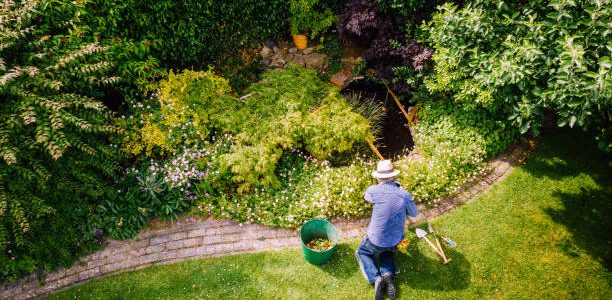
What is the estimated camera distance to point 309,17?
9461 millimetres

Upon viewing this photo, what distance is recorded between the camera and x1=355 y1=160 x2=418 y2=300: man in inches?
221

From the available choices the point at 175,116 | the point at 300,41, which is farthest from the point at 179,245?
the point at 300,41

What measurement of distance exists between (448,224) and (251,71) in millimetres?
5889

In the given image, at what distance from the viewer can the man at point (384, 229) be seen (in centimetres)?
562

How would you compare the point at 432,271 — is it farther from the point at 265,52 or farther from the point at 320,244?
the point at 265,52

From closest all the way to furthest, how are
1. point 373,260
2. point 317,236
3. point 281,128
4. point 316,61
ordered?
point 373,260 → point 317,236 → point 281,128 → point 316,61

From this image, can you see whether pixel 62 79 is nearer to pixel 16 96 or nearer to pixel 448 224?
pixel 16 96

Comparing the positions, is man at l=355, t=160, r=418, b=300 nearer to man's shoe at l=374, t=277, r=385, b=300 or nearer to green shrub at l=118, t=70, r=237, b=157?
man's shoe at l=374, t=277, r=385, b=300

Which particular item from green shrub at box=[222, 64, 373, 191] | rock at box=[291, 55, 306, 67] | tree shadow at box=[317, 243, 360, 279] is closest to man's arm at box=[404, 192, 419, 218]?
tree shadow at box=[317, 243, 360, 279]

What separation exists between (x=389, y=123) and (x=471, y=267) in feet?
12.6

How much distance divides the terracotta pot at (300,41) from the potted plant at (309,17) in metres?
0.26

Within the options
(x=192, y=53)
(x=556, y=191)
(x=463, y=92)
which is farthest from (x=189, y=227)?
(x=556, y=191)

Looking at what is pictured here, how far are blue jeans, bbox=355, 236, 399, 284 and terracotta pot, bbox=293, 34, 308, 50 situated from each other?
617cm

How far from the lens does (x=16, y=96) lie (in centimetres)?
569
